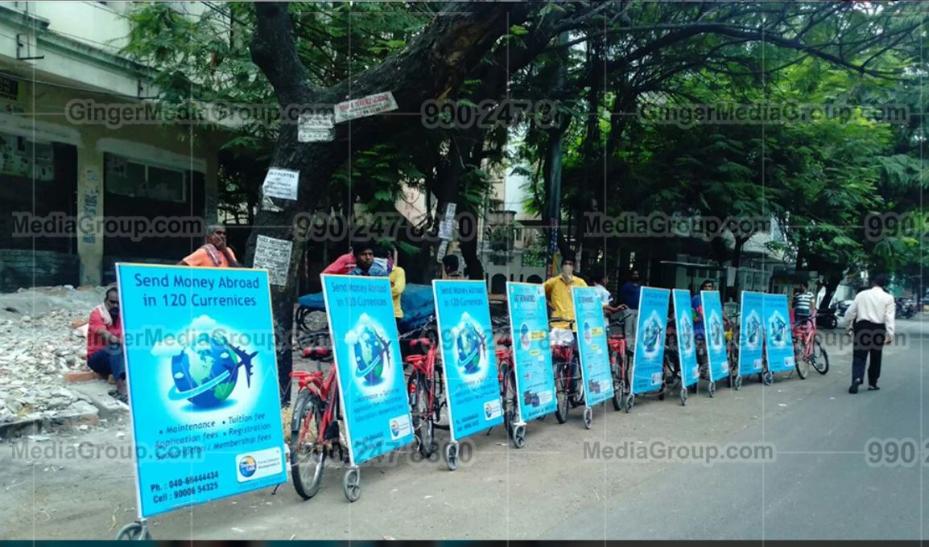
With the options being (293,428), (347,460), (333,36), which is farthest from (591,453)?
(333,36)

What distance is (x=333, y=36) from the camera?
11.2 metres

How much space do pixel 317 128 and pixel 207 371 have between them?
11.0 ft

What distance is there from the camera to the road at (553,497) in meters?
4.55

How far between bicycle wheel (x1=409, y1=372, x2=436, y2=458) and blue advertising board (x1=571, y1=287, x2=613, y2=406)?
219 centimetres

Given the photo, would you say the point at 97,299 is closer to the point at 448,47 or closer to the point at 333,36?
the point at 333,36

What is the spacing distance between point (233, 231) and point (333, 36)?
24.5 feet

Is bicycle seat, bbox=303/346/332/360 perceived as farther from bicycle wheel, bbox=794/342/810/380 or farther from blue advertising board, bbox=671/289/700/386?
bicycle wheel, bbox=794/342/810/380

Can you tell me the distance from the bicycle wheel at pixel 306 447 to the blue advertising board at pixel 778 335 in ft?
28.4

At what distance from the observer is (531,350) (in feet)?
23.6

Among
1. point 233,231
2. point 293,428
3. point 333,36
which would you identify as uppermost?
point 333,36

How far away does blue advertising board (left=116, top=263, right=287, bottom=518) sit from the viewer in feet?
13.0
